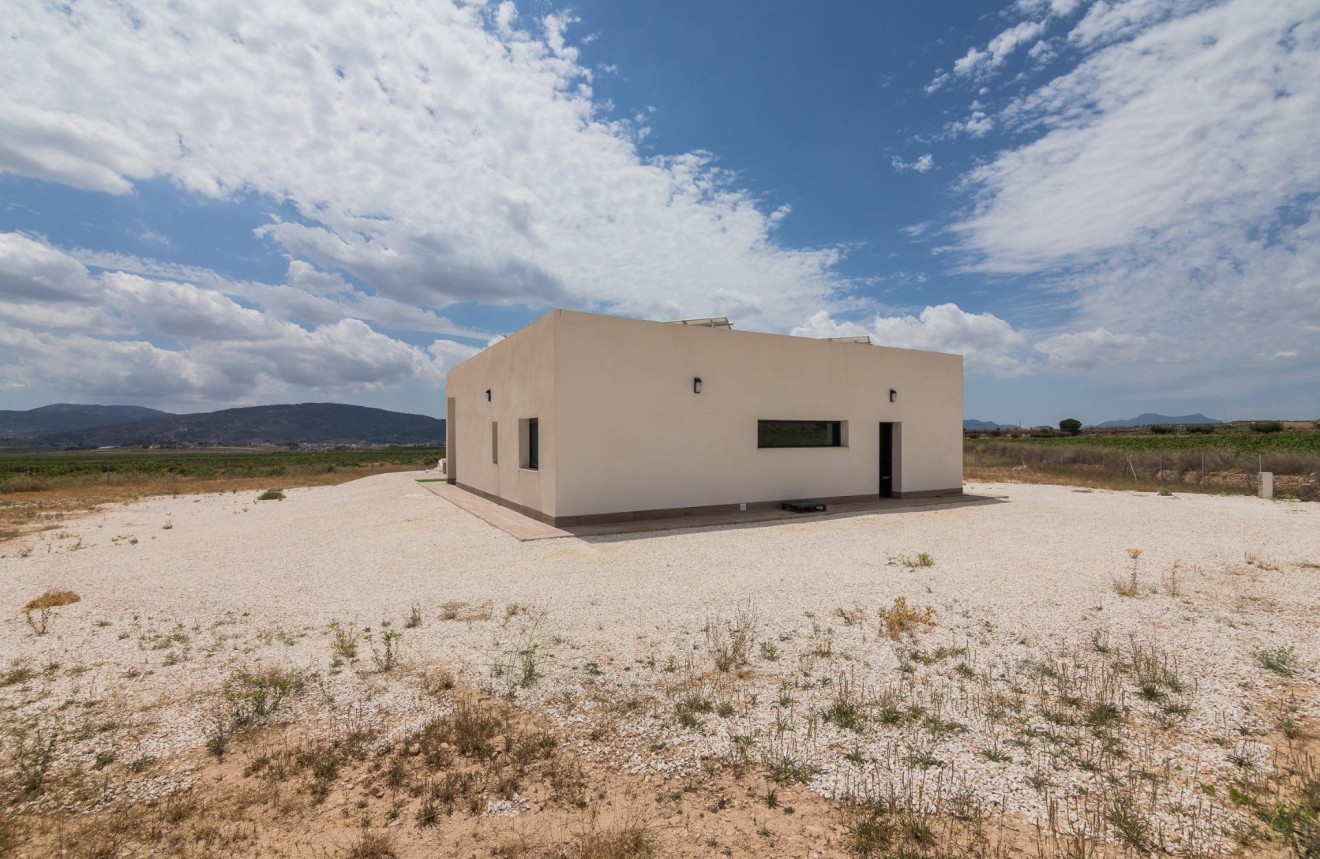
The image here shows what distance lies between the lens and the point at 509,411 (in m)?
12.7

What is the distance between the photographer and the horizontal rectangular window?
12.5m

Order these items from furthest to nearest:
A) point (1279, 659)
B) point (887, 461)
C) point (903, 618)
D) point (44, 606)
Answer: point (887, 461), point (44, 606), point (903, 618), point (1279, 659)

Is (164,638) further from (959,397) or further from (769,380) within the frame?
(959,397)

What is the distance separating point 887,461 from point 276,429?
130 metres

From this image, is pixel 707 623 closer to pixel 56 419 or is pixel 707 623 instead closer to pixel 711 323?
pixel 711 323

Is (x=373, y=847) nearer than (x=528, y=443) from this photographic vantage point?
Yes

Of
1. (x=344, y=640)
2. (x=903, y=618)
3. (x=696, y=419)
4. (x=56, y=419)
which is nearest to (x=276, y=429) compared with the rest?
(x=56, y=419)

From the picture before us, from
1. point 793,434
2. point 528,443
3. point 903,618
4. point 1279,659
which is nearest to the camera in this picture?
point 1279,659

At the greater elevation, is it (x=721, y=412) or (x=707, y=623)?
(x=721, y=412)

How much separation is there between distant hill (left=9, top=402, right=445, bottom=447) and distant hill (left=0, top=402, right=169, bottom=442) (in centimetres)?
1191

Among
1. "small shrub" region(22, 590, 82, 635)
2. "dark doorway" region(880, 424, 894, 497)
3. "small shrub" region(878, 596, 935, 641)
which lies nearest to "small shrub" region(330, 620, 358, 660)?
"small shrub" region(22, 590, 82, 635)

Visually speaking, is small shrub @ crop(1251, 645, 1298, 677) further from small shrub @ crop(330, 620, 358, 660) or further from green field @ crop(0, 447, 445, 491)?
green field @ crop(0, 447, 445, 491)

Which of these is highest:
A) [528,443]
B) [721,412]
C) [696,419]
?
[721,412]

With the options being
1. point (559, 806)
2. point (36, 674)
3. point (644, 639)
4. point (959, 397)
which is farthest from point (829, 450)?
point (36, 674)
